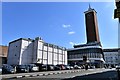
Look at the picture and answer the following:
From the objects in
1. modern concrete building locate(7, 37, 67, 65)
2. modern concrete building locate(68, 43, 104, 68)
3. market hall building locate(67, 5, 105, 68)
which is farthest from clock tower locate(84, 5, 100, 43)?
modern concrete building locate(7, 37, 67, 65)

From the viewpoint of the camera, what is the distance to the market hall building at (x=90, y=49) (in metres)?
104

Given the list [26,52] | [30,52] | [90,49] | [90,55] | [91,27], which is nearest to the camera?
[26,52]

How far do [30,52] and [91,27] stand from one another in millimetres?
60678

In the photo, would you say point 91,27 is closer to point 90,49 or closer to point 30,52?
point 90,49

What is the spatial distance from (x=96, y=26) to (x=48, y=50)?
57.9 metres

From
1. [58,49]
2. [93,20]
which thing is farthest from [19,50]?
[93,20]

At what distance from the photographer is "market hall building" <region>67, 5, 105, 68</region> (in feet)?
343

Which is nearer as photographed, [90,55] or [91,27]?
[90,55]

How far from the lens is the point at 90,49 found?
4200 inches

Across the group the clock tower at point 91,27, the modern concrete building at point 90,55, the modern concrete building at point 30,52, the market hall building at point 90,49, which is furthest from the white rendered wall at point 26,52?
the clock tower at point 91,27

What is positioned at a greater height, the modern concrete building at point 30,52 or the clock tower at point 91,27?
the clock tower at point 91,27

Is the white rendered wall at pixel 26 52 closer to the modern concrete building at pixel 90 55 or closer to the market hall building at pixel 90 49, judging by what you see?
the market hall building at pixel 90 49

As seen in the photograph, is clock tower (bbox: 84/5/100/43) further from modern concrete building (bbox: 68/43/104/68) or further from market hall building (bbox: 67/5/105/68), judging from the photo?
modern concrete building (bbox: 68/43/104/68)

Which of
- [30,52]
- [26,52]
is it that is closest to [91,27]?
[30,52]
